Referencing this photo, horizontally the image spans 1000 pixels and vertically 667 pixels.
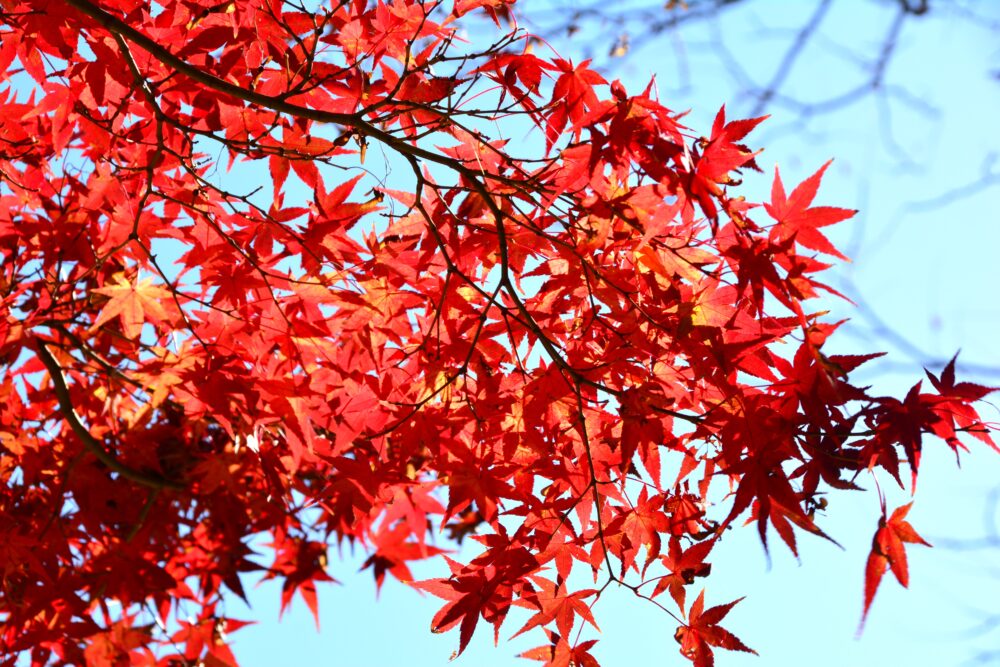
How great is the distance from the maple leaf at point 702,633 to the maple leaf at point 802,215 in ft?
2.08

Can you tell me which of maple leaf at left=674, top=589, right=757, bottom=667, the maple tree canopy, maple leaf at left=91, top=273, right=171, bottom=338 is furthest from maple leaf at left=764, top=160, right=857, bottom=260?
maple leaf at left=91, top=273, right=171, bottom=338

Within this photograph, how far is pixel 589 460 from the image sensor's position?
1.43 metres

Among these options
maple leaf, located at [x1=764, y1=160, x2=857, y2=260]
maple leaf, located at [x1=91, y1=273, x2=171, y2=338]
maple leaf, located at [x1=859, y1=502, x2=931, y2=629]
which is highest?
maple leaf, located at [x1=91, y1=273, x2=171, y2=338]

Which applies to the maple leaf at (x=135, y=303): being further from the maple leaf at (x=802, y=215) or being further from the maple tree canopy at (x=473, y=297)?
the maple leaf at (x=802, y=215)

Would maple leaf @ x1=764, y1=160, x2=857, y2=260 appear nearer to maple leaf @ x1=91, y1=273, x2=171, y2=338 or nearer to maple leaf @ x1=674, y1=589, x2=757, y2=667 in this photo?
maple leaf @ x1=674, y1=589, x2=757, y2=667

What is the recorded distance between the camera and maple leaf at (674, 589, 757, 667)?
1469 mm

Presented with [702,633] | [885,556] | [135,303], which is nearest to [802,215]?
[885,556]

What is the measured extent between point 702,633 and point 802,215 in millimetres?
→ 750

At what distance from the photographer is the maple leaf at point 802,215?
4.10 ft

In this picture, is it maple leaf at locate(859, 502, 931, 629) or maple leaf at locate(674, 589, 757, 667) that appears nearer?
maple leaf at locate(859, 502, 931, 629)

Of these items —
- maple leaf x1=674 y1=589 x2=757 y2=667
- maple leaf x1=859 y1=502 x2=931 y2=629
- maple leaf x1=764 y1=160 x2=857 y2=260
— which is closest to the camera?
Result: maple leaf x1=859 y1=502 x2=931 y2=629

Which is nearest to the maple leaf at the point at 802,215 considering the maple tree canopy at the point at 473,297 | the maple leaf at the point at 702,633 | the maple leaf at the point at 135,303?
the maple tree canopy at the point at 473,297

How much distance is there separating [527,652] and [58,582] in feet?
4.25

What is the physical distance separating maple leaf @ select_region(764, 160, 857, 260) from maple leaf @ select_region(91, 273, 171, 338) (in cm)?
120
